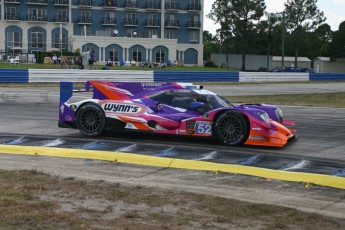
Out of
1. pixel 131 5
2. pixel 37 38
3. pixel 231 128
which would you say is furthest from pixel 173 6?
pixel 231 128

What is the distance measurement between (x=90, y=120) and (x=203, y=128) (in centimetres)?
244

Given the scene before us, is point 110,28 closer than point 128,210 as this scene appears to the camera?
No

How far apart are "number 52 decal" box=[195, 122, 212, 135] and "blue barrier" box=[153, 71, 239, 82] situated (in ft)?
81.7

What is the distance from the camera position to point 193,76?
36.9 meters

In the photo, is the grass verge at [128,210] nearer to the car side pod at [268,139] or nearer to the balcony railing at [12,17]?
the car side pod at [268,139]

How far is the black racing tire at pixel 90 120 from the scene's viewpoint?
10.7 meters

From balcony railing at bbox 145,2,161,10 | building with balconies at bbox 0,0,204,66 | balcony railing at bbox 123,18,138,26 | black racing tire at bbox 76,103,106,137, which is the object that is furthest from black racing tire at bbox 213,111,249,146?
balcony railing at bbox 145,2,161,10

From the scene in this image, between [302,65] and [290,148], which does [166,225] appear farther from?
[302,65]

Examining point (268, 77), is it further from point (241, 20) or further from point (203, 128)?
point (241, 20)

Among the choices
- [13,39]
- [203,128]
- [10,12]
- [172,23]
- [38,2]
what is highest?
[38,2]

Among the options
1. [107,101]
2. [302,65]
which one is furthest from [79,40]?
[107,101]

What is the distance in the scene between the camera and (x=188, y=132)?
10.1 meters

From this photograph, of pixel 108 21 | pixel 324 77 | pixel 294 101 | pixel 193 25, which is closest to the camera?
pixel 294 101

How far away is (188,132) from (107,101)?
1878mm
